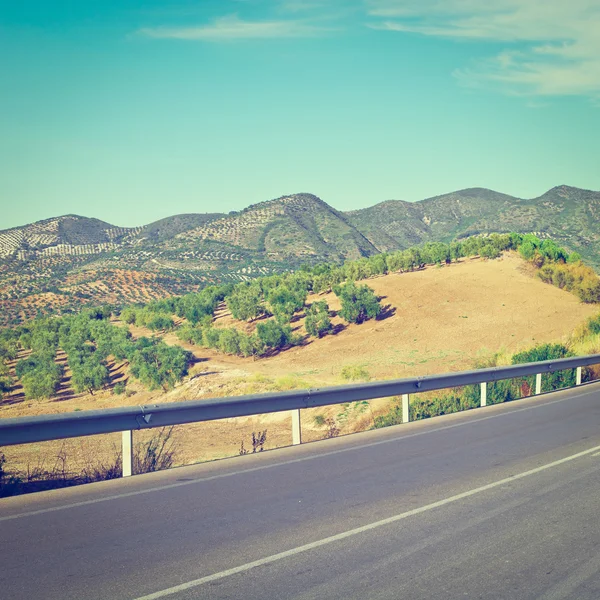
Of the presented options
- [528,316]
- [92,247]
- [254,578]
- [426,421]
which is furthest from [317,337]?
[92,247]

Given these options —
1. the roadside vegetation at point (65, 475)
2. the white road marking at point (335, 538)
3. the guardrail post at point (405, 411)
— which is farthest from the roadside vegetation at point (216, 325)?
the white road marking at point (335, 538)

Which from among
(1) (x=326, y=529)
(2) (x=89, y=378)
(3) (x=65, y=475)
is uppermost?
(1) (x=326, y=529)

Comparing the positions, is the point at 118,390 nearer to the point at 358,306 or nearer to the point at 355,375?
the point at 355,375

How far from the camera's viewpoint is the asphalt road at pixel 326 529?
5125 mm

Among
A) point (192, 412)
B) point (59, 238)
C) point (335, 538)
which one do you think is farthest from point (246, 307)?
point (59, 238)

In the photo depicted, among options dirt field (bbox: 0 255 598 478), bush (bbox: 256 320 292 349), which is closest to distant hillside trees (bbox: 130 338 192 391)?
dirt field (bbox: 0 255 598 478)

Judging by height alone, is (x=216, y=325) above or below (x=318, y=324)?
below

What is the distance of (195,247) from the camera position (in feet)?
485

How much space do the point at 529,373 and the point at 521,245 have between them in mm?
56625

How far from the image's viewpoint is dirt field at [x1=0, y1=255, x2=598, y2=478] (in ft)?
51.9

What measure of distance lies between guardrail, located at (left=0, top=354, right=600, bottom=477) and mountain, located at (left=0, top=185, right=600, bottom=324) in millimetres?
76613

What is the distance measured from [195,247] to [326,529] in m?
144

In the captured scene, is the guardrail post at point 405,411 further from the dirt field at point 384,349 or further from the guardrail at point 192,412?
the dirt field at point 384,349

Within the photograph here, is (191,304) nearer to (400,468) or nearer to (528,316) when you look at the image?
(528,316)
